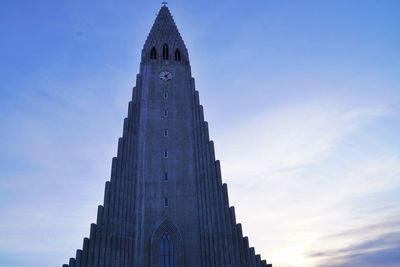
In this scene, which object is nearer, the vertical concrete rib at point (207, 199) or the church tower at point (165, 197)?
the church tower at point (165, 197)

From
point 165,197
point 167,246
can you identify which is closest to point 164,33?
point 165,197

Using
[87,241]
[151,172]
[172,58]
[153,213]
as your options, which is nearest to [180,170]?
[151,172]

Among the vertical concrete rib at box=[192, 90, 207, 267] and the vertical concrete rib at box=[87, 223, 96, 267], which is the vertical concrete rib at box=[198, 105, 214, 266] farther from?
the vertical concrete rib at box=[87, 223, 96, 267]

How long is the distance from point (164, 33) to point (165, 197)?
2717 cm

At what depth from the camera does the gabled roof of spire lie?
50.5 meters

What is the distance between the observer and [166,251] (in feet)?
112

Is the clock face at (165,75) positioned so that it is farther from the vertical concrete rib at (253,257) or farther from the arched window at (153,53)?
the vertical concrete rib at (253,257)

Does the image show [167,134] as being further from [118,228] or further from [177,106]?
[118,228]

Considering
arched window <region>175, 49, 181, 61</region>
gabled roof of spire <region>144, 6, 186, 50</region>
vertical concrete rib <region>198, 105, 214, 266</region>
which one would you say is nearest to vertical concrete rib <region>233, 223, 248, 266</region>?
vertical concrete rib <region>198, 105, 214, 266</region>

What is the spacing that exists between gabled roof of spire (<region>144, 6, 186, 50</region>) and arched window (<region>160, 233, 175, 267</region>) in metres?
28.1

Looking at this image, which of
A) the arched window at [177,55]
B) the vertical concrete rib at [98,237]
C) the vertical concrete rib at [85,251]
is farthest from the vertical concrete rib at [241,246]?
the arched window at [177,55]

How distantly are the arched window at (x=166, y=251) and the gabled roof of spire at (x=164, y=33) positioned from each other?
92.1 ft

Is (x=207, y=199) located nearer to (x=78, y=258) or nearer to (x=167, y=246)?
(x=167, y=246)

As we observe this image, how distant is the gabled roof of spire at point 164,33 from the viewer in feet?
166
